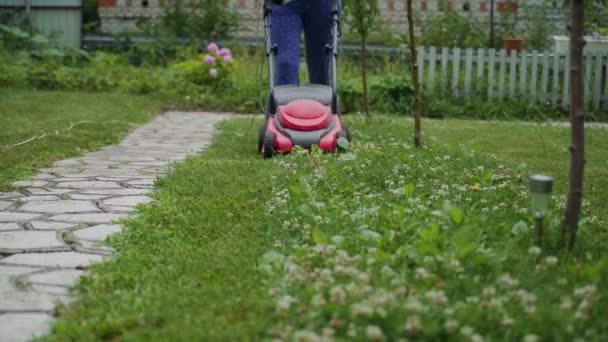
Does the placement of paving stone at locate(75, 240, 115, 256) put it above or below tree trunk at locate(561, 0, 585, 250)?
below

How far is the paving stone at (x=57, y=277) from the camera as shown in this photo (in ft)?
9.87

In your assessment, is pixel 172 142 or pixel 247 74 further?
pixel 247 74

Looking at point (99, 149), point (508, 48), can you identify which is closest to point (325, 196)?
point (99, 149)

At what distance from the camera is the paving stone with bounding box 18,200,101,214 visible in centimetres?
424

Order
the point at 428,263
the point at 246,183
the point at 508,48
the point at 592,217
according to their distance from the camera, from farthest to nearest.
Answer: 1. the point at 508,48
2. the point at 246,183
3. the point at 592,217
4. the point at 428,263

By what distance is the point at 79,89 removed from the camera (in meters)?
11.5

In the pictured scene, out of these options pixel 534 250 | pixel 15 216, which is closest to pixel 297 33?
pixel 15 216

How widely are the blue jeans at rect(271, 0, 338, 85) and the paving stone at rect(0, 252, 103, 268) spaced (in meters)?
3.60

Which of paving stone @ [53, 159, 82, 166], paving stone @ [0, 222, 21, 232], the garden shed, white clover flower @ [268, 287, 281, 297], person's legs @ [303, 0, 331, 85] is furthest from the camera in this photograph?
the garden shed

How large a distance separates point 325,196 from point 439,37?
9.72 meters

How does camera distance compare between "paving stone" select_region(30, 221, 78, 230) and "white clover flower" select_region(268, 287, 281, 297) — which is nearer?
"white clover flower" select_region(268, 287, 281, 297)

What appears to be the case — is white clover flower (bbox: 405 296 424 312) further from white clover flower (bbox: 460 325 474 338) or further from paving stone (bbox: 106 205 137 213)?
paving stone (bbox: 106 205 137 213)

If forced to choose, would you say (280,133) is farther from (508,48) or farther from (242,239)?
(508,48)

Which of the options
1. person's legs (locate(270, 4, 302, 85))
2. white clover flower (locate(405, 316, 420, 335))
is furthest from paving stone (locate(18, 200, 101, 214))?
person's legs (locate(270, 4, 302, 85))
